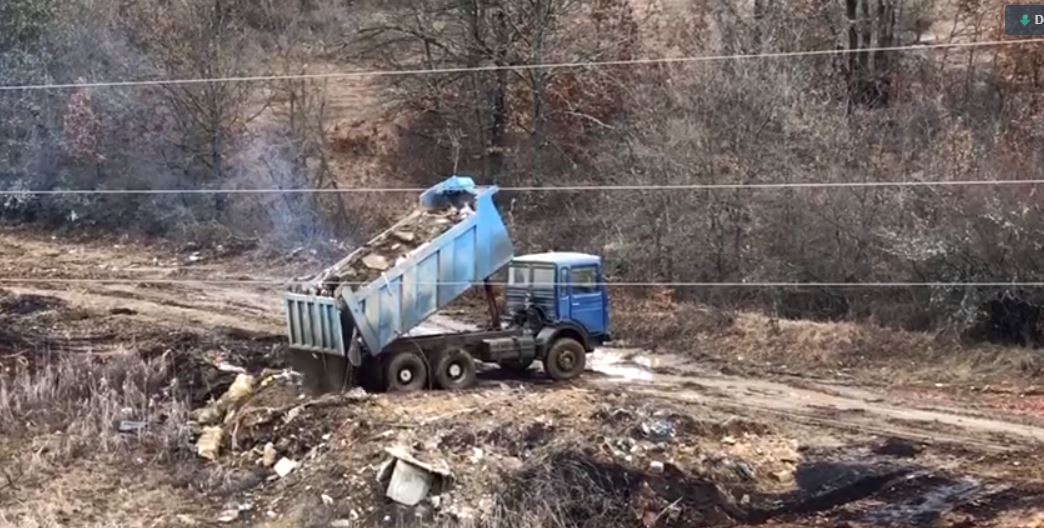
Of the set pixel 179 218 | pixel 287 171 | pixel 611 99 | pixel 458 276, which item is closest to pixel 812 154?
pixel 611 99

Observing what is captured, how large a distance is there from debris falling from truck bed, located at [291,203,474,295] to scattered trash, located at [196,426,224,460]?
2405 mm

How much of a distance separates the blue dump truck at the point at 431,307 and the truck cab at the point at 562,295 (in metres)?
0.02

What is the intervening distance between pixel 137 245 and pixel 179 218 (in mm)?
1281

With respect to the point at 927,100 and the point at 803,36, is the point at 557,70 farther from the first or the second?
the point at 927,100

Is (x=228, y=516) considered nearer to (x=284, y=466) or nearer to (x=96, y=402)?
(x=284, y=466)

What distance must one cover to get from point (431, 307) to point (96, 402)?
5129 millimetres

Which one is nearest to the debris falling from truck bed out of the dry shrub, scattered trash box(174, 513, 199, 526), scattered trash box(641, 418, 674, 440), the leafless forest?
the dry shrub

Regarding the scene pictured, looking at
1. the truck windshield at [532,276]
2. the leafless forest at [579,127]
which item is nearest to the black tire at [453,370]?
the truck windshield at [532,276]

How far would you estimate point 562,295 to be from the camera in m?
19.1

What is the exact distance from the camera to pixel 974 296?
20.4 m

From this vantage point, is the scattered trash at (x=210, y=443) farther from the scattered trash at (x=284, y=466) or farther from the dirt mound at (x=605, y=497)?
the dirt mound at (x=605, y=497)

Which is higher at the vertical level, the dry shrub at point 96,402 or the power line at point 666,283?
the power line at point 666,283

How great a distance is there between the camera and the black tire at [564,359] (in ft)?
61.6

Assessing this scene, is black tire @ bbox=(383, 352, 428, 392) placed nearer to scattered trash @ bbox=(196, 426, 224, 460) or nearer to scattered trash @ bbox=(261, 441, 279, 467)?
scattered trash @ bbox=(261, 441, 279, 467)
